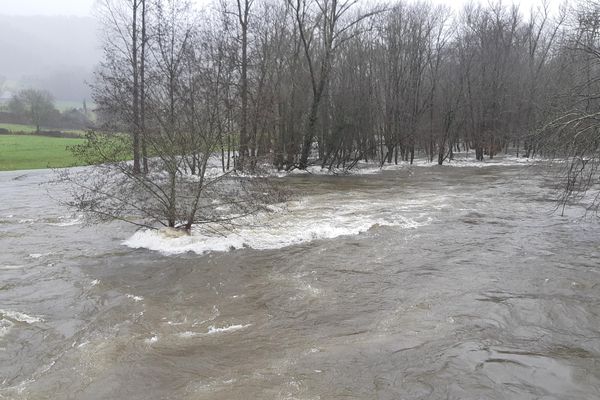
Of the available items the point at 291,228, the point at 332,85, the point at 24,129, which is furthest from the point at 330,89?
the point at 24,129

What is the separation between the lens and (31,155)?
41375mm

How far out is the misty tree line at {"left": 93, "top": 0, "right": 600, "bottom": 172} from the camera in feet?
35.1

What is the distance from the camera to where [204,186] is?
1066 centimetres

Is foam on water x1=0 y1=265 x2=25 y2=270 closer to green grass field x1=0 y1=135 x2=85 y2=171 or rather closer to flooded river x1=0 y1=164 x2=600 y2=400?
flooded river x1=0 y1=164 x2=600 y2=400

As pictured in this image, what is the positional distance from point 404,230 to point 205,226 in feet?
17.3

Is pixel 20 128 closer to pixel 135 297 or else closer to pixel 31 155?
pixel 31 155

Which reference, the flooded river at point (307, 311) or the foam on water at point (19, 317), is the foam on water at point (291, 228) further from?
the foam on water at point (19, 317)

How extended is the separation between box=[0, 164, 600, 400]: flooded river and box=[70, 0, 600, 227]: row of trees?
90.6 inches

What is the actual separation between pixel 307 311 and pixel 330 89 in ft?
90.3

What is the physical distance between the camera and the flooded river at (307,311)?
5.11m

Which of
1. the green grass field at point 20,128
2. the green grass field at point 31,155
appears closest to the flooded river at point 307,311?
the green grass field at point 31,155

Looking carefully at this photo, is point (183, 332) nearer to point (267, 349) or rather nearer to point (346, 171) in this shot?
point (267, 349)

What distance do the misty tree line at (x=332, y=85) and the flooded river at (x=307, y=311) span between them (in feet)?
8.60

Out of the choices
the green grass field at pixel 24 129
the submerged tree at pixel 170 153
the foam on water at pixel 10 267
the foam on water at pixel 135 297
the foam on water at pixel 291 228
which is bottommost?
the foam on water at pixel 135 297
